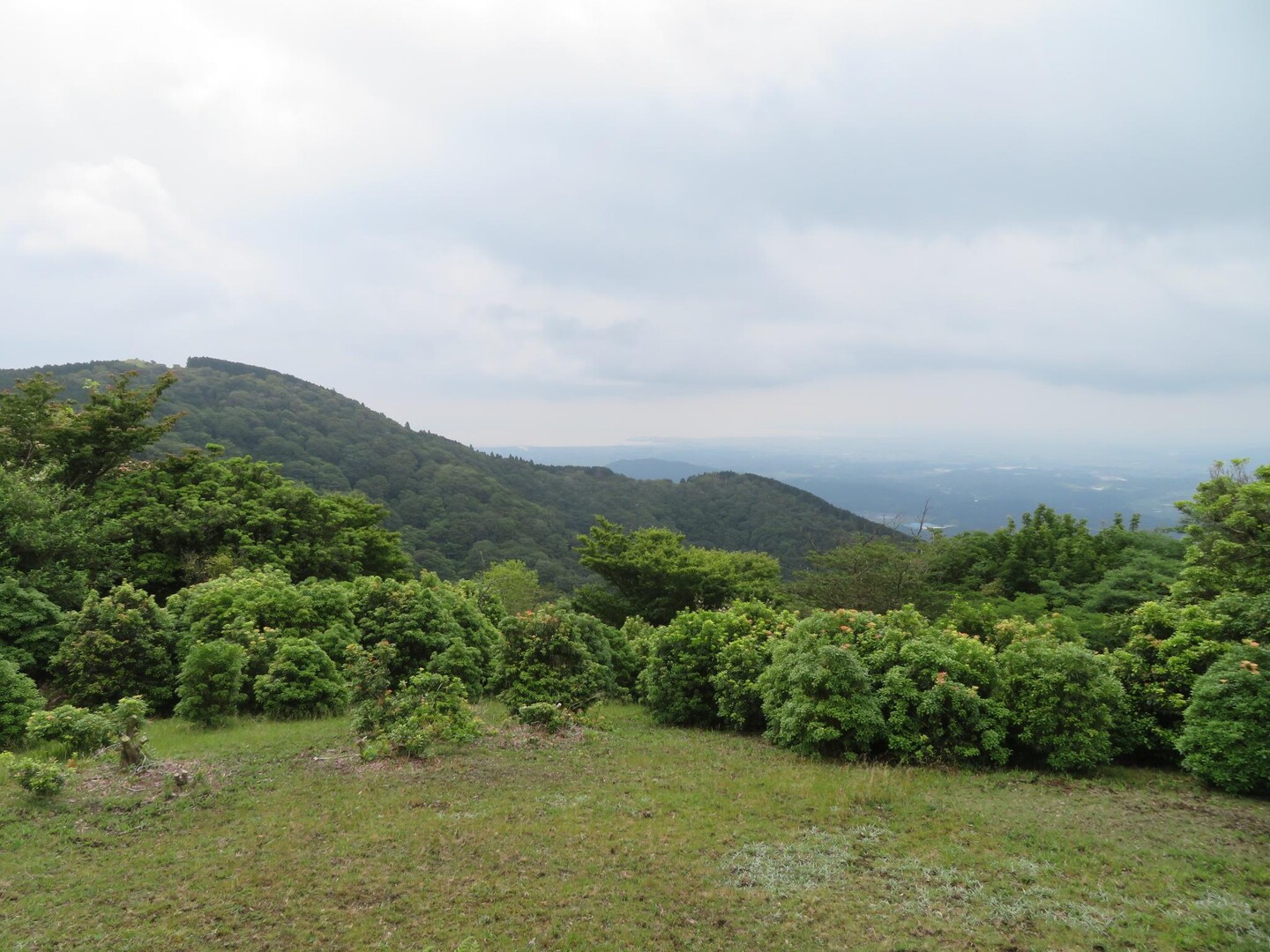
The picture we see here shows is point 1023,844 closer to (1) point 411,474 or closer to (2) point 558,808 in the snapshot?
(2) point 558,808

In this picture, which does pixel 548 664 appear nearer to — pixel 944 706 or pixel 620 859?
pixel 620 859

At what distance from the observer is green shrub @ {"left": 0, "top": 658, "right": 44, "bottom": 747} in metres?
8.36

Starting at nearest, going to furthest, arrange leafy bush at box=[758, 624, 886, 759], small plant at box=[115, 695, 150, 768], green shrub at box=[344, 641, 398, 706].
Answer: small plant at box=[115, 695, 150, 768], leafy bush at box=[758, 624, 886, 759], green shrub at box=[344, 641, 398, 706]

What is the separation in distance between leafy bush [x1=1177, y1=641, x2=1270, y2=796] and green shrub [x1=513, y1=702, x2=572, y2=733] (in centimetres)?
774

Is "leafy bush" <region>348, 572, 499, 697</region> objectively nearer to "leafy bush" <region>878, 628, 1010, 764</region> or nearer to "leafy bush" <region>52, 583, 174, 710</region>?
"leafy bush" <region>52, 583, 174, 710</region>

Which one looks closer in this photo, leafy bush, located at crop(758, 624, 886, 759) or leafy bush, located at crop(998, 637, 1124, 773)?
leafy bush, located at crop(998, 637, 1124, 773)

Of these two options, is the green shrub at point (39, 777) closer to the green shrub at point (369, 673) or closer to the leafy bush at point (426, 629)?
the green shrub at point (369, 673)

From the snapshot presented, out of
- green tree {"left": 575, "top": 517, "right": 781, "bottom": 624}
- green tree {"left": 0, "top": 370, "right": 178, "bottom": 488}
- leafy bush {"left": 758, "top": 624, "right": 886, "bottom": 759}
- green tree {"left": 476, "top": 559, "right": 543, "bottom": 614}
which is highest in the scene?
green tree {"left": 0, "top": 370, "right": 178, "bottom": 488}

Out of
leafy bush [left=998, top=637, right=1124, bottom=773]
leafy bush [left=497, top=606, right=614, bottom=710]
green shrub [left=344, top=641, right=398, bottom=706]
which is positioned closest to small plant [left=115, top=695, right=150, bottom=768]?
green shrub [left=344, top=641, right=398, bottom=706]

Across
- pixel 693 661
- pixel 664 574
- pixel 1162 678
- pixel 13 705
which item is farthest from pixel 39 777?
pixel 664 574

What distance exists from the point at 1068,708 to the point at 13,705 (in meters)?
13.4

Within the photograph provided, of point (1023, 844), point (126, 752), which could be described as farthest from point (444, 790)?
point (1023, 844)

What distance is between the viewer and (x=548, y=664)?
1149 centimetres

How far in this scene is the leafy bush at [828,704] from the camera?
830 centimetres
